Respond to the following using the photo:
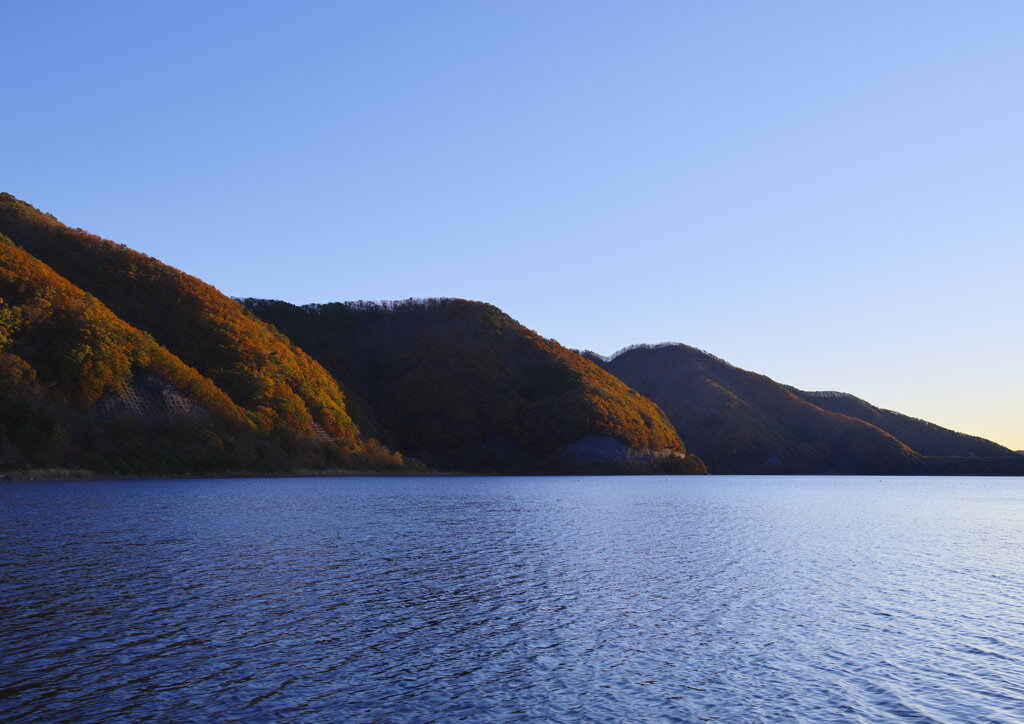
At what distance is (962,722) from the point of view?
18188 mm

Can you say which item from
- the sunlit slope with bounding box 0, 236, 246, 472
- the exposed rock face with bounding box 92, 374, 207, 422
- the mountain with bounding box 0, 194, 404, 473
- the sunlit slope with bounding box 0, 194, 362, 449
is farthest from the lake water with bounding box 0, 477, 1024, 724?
the sunlit slope with bounding box 0, 194, 362, 449

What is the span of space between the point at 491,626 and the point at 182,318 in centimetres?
17388

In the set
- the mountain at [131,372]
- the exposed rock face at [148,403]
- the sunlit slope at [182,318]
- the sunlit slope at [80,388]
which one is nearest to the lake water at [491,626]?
the sunlit slope at [80,388]

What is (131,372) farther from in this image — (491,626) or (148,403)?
(491,626)

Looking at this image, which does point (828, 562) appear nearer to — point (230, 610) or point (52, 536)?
point (230, 610)

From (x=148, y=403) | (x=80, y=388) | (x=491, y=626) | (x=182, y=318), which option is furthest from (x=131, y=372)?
(x=491, y=626)

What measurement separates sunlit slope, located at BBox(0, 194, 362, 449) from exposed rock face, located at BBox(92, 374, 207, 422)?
1841 cm

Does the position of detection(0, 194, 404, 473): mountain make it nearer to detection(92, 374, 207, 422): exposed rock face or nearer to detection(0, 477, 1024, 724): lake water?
detection(92, 374, 207, 422): exposed rock face

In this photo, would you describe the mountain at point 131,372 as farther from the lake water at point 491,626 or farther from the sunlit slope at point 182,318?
the lake water at point 491,626

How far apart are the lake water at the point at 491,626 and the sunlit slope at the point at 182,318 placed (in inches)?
4652

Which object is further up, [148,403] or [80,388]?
[80,388]

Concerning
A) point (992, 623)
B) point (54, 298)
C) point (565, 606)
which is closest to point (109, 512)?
point (565, 606)

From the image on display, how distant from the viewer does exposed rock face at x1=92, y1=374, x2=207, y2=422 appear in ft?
436

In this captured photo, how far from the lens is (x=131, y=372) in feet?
470
